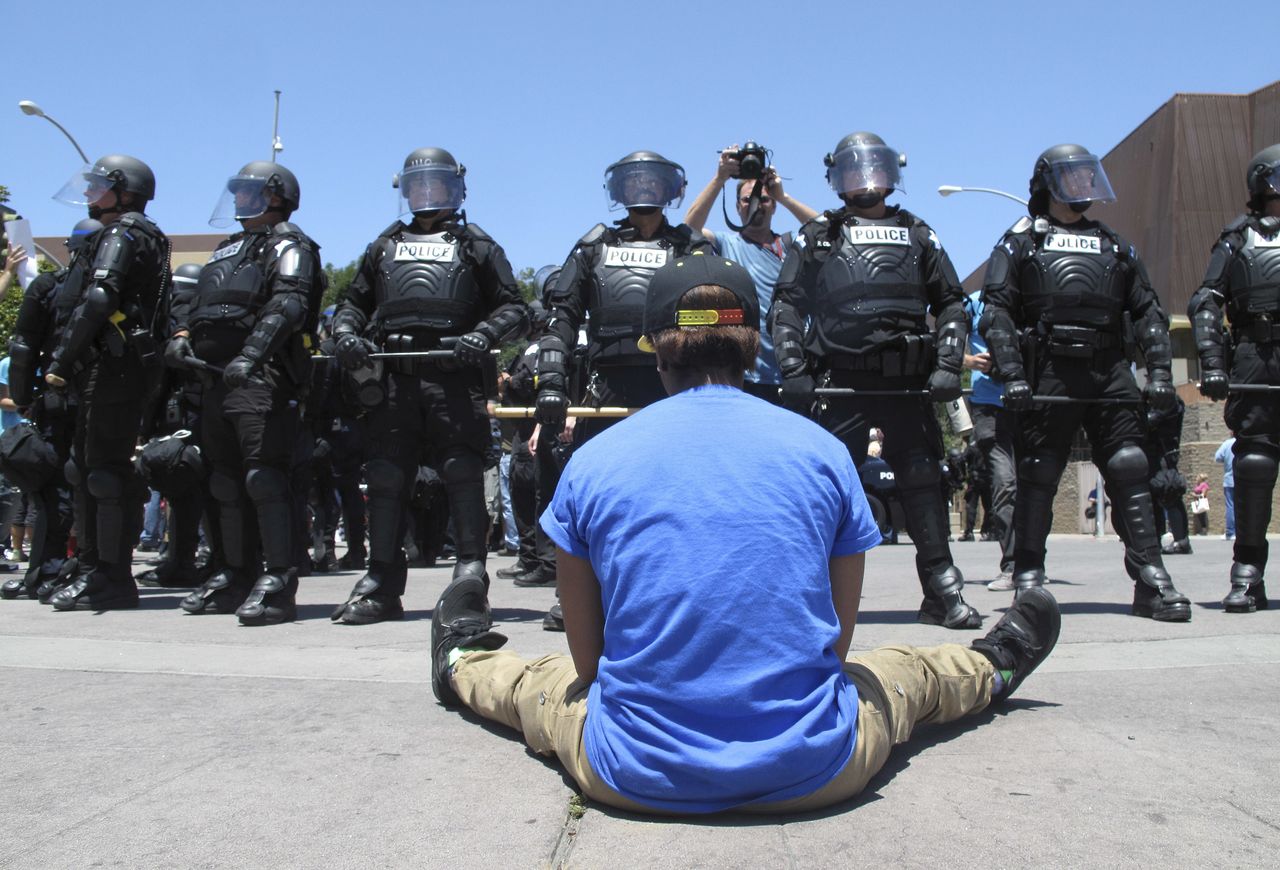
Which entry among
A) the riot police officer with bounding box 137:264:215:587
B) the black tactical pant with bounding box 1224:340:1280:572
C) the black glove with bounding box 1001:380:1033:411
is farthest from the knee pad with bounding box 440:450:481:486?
the black tactical pant with bounding box 1224:340:1280:572

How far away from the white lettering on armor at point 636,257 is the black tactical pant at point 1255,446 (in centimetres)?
296

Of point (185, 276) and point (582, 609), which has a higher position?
point (185, 276)

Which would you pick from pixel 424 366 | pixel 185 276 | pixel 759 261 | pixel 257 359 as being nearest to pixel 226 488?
pixel 257 359

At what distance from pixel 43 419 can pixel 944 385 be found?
5951 millimetres

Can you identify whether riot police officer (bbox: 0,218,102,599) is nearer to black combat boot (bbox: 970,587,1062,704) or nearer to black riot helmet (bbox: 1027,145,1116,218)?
black riot helmet (bbox: 1027,145,1116,218)

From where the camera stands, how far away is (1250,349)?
606 centimetres

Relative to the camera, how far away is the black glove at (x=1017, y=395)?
553 centimetres

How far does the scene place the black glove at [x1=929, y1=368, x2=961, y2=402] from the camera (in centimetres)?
525

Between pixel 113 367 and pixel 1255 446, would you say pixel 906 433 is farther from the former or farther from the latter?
pixel 113 367

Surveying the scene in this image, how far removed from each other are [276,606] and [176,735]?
8.70ft

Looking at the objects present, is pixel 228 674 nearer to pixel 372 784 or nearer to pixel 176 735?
pixel 176 735

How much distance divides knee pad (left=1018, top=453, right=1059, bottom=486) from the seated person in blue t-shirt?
3282 millimetres

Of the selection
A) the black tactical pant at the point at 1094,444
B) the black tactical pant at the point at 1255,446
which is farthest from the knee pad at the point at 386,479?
the black tactical pant at the point at 1255,446

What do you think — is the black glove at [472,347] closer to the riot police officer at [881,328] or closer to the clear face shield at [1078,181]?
the riot police officer at [881,328]
